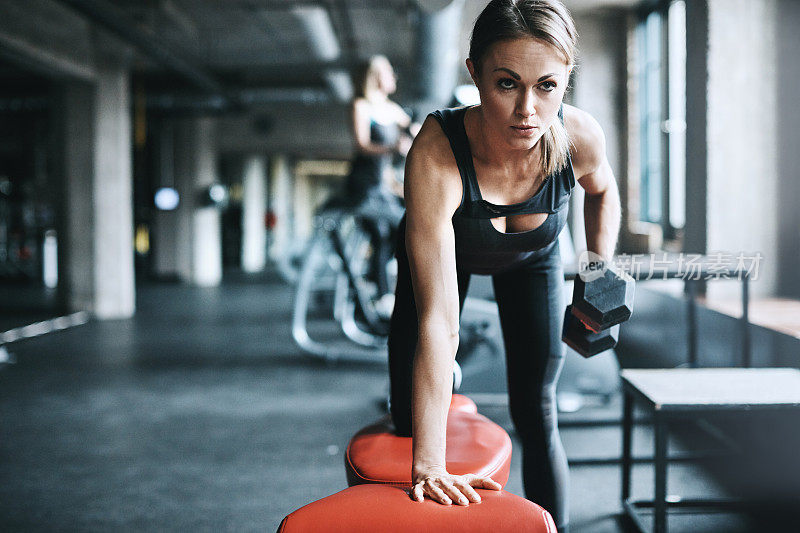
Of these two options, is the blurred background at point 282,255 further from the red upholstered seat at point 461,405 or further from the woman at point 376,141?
the red upholstered seat at point 461,405

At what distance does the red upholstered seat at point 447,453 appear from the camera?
1286 mm

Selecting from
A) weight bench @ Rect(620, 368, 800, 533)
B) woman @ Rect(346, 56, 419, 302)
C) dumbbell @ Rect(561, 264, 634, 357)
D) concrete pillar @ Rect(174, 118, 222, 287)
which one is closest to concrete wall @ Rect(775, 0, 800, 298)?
weight bench @ Rect(620, 368, 800, 533)

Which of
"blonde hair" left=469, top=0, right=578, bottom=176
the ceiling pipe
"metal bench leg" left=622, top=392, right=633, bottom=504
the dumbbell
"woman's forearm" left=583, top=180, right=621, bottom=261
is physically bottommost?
"metal bench leg" left=622, top=392, right=633, bottom=504

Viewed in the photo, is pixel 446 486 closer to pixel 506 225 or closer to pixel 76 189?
pixel 506 225

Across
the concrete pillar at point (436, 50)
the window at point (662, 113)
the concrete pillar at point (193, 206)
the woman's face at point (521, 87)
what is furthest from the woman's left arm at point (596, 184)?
the concrete pillar at point (193, 206)

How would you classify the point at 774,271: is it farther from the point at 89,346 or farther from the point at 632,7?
the point at 89,346

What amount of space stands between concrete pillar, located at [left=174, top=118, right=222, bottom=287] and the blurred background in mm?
37

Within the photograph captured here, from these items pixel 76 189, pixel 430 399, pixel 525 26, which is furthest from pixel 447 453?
pixel 76 189

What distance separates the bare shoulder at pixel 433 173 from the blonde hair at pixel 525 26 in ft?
0.50

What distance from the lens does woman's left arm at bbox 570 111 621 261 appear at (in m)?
1.35

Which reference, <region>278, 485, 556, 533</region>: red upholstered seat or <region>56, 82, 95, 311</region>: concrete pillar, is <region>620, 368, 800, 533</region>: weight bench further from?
<region>56, 82, 95, 311</region>: concrete pillar

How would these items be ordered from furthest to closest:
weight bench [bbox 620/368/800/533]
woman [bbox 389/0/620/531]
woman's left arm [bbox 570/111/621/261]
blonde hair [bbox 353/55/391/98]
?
blonde hair [bbox 353/55/391/98], weight bench [bbox 620/368/800/533], woman's left arm [bbox 570/111/621/261], woman [bbox 389/0/620/531]

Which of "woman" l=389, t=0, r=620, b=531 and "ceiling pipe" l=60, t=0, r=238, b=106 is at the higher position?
"ceiling pipe" l=60, t=0, r=238, b=106

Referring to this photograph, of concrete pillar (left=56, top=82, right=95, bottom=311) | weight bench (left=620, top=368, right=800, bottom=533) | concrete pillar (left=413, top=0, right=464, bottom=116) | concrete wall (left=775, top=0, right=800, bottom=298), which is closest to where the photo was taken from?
weight bench (left=620, top=368, right=800, bottom=533)
